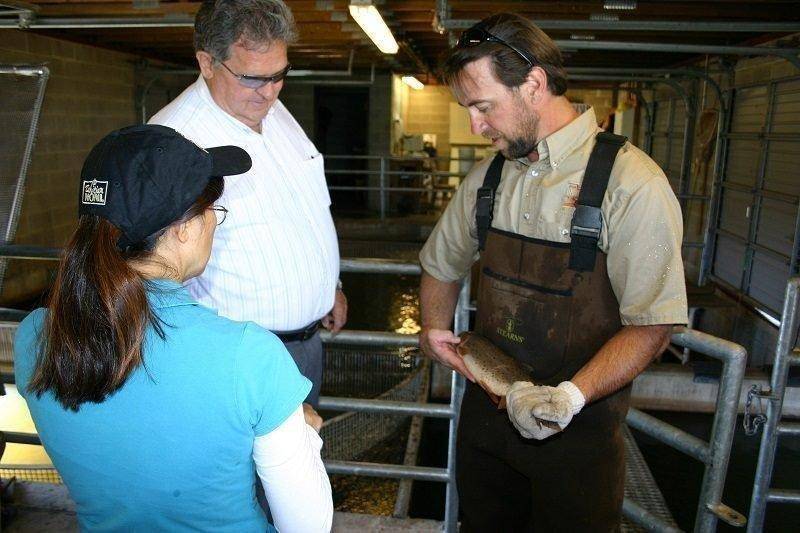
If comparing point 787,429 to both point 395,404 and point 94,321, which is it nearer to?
point 395,404

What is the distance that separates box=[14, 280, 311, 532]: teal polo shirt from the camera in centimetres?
87

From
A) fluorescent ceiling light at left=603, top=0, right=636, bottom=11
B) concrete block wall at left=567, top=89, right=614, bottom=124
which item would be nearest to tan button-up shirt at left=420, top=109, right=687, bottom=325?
fluorescent ceiling light at left=603, top=0, right=636, bottom=11

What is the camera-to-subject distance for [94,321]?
2.80 feet

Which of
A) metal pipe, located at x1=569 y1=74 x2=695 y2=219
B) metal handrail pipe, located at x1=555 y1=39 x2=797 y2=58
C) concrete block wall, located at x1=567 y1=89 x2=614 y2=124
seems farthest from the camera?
concrete block wall, located at x1=567 y1=89 x2=614 y2=124

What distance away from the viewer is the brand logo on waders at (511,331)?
156cm

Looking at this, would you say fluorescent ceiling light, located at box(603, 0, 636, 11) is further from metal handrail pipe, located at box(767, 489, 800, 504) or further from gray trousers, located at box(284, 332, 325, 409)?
gray trousers, located at box(284, 332, 325, 409)

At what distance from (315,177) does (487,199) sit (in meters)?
0.56

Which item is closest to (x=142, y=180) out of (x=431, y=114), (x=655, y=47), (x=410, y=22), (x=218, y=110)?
(x=218, y=110)

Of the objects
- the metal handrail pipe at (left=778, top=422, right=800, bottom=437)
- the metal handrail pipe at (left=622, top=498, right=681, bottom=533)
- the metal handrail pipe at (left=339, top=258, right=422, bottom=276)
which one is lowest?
the metal handrail pipe at (left=622, top=498, right=681, bottom=533)

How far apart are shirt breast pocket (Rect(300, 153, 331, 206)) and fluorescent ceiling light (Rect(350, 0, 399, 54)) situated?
2.33 meters

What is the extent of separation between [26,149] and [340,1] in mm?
3911

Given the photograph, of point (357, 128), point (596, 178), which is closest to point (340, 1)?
point (596, 178)

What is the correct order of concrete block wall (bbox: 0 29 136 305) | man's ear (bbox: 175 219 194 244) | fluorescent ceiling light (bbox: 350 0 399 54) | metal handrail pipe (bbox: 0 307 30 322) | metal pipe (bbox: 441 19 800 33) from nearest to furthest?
man's ear (bbox: 175 219 194 244) → metal handrail pipe (bbox: 0 307 30 322) → metal pipe (bbox: 441 19 800 33) → fluorescent ceiling light (bbox: 350 0 399 54) → concrete block wall (bbox: 0 29 136 305)

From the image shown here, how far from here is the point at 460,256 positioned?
177 centimetres
